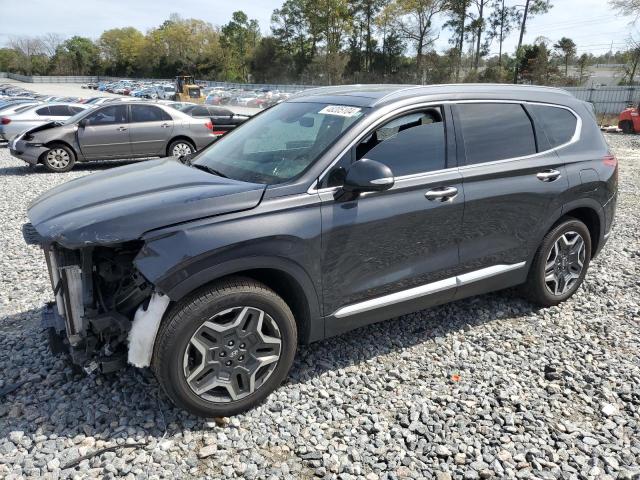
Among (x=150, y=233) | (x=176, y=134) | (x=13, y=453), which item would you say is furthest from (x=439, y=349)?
(x=176, y=134)

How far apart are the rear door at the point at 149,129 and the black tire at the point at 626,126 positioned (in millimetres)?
18388

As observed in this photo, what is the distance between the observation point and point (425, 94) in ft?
11.4

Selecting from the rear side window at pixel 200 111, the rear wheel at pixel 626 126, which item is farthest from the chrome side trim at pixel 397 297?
the rear wheel at pixel 626 126

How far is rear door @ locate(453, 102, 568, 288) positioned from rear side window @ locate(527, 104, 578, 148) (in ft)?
0.28

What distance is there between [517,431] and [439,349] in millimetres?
929

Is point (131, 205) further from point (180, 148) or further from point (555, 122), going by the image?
point (180, 148)

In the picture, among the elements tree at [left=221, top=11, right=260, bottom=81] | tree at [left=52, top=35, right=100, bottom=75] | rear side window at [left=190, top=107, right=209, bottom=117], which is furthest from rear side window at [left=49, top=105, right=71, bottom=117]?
tree at [left=52, top=35, right=100, bottom=75]

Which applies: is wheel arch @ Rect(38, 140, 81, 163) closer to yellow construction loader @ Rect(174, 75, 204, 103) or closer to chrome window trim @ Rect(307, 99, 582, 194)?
chrome window trim @ Rect(307, 99, 582, 194)

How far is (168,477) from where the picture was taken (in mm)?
2518

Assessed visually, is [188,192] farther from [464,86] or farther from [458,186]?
[464,86]

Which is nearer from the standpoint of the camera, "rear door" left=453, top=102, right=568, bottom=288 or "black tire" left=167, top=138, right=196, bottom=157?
"rear door" left=453, top=102, right=568, bottom=288

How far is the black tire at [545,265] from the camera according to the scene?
4.08 m

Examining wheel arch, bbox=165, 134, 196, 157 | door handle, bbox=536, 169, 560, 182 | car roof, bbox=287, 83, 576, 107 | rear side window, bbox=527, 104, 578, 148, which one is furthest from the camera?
wheel arch, bbox=165, 134, 196, 157

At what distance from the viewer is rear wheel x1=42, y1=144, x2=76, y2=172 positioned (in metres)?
11.7
